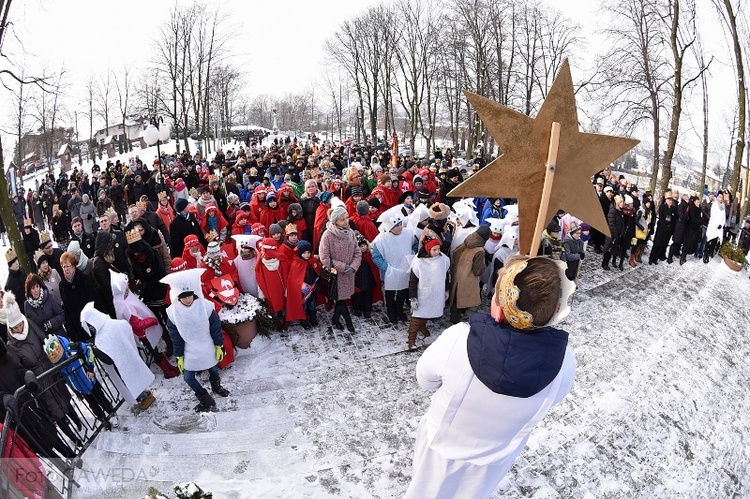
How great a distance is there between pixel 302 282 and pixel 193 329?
1.90 meters

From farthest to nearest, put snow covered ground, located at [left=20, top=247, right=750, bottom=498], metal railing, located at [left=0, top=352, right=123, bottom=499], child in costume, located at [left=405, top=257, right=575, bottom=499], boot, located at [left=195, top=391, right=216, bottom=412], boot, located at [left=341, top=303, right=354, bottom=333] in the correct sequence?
1. boot, located at [left=341, top=303, right=354, bottom=333]
2. boot, located at [left=195, top=391, right=216, bottom=412]
3. snow covered ground, located at [left=20, top=247, right=750, bottom=498]
4. metal railing, located at [left=0, top=352, right=123, bottom=499]
5. child in costume, located at [left=405, top=257, right=575, bottom=499]

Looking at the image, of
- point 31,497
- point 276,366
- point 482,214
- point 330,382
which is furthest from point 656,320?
point 31,497

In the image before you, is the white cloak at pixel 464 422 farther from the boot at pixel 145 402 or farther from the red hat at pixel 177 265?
the red hat at pixel 177 265

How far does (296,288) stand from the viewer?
6.48 metres

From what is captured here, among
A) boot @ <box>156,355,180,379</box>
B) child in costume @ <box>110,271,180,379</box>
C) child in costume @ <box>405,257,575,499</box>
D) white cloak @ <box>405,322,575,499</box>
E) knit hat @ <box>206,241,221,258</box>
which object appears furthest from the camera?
knit hat @ <box>206,241,221,258</box>

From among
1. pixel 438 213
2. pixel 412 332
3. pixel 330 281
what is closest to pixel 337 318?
pixel 330 281

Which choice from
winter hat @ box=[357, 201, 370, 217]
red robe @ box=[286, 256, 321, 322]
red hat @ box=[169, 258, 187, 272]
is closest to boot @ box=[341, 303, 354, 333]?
red robe @ box=[286, 256, 321, 322]

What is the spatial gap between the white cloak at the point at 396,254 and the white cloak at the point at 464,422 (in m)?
4.07

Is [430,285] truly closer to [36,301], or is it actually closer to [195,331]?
[195,331]

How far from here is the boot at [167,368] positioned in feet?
18.7

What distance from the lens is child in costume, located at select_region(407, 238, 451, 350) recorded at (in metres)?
6.00

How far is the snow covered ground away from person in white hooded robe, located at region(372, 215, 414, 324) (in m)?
0.79

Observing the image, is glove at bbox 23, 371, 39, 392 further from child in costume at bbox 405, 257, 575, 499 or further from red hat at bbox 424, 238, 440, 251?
red hat at bbox 424, 238, 440, 251

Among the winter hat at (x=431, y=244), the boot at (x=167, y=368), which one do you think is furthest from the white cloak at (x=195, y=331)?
the winter hat at (x=431, y=244)
